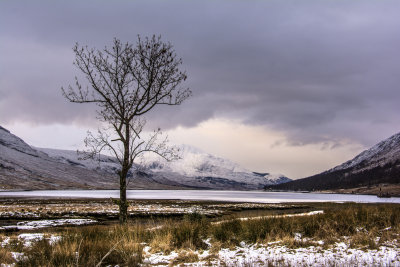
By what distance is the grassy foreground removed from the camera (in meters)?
7.86

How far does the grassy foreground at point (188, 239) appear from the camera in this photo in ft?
25.8

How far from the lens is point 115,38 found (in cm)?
1666

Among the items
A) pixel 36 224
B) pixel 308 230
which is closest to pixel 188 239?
pixel 308 230

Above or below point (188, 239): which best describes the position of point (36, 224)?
below

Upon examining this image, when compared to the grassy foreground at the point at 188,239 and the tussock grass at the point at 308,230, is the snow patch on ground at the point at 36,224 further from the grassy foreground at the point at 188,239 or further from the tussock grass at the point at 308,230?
the tussock grass at the point at 308,230

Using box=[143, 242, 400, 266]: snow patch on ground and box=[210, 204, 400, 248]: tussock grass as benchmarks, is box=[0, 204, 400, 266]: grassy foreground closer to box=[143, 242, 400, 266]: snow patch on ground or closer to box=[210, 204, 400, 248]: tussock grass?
box=[210, 204, 400, 248]: tussock grass

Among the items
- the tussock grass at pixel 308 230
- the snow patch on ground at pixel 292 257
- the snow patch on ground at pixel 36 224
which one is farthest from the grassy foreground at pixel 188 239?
the snow patch on ground at pixel 36 224

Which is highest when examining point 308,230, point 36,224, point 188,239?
point 308,230

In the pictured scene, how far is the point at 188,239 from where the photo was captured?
1021 cm

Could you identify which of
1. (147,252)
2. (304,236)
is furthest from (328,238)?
(147,252)

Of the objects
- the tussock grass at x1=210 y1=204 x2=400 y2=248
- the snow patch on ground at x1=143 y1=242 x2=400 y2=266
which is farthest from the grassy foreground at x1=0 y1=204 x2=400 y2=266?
the snow patch on ground at x1=143 y1=242 x2=400 y2=266

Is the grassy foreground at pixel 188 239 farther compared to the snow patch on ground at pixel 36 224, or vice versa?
the snow patch on ground at pixel 36 224

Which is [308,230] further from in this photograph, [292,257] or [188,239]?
[188,239]

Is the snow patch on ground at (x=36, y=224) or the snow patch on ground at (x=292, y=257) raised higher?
the snow patch on ground at (x=292, y=257)
